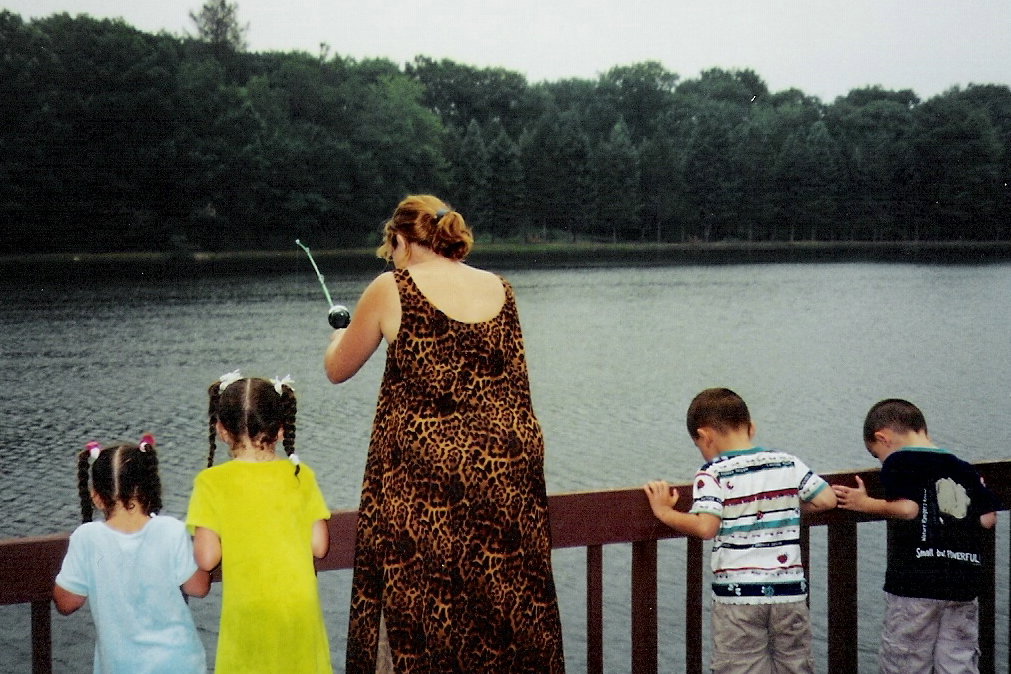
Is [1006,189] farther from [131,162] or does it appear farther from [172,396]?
[172,396]

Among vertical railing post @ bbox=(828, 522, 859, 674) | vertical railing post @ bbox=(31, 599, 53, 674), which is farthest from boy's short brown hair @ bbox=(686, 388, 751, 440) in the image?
vertical railing post @ bbox=(31, 599, 53, 674)

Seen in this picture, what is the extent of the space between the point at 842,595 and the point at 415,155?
67205 mm

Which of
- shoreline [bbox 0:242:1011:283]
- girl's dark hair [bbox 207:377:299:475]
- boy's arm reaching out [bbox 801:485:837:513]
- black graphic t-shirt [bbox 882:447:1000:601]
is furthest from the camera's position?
shoreline [bbox 0:242:1011:283]

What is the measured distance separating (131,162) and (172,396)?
34.8 meters

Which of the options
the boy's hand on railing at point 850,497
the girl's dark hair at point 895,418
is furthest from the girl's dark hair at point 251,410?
the girl's dark hair at point 895,418

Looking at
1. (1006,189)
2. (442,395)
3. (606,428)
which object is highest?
(1006,189)

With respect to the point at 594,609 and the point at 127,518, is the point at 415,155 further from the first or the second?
the point at 127,518

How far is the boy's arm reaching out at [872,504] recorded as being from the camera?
254 cm

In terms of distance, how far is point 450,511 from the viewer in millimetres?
2174

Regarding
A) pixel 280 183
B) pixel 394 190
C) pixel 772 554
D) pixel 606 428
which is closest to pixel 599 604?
pixel 772 554

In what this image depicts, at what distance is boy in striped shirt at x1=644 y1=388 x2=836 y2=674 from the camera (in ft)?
7.91

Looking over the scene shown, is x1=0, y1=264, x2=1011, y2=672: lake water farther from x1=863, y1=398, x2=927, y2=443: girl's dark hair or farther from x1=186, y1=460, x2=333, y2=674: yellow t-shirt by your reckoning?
x1=186, y1=460, x2=333, y2=674: yellow t-shirt

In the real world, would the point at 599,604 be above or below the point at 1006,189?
below

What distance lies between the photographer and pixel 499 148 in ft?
229
